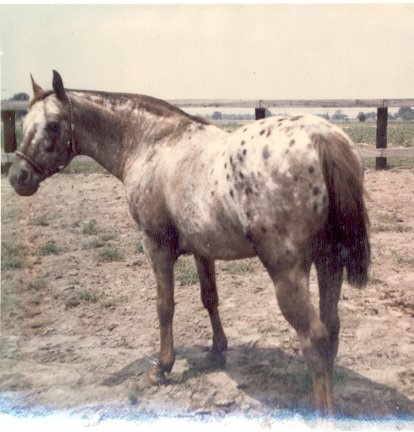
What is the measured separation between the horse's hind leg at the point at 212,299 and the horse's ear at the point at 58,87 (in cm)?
164

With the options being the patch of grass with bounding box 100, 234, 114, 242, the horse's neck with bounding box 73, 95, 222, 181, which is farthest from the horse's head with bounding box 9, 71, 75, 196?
the patch of grass with bounding box 100, 234, 114, 242

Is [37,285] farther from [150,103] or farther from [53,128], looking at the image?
[150,103]

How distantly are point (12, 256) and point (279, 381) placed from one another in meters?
3.93

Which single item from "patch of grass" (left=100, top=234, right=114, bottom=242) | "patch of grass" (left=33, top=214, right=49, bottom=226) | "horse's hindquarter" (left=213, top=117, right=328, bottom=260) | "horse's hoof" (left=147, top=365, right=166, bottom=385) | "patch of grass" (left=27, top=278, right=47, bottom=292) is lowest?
"horse's hoof" (left=147, top=365, right=166, bottom=385)

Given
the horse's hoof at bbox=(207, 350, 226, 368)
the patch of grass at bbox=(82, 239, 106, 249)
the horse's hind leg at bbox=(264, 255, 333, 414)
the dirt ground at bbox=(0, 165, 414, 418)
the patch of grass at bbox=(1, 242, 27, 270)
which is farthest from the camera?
the patch of grass at bbox=(82, 239, 106, 249)

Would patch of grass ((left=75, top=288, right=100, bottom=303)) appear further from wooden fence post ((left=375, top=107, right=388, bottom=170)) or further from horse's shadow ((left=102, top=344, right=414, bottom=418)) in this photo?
wooden fence post ((left=375, top=107, right=388, bottom=170))

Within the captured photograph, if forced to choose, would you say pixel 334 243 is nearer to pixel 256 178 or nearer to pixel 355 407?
pixel 256 178

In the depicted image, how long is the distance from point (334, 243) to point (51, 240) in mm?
4686

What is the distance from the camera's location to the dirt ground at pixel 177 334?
11.4 ft

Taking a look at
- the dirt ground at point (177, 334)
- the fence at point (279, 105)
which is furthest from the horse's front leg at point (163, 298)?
the fence at point (279, 105)

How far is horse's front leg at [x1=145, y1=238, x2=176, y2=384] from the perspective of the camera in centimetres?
363

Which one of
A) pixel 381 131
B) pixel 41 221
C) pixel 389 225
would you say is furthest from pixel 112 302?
pixel 381 131

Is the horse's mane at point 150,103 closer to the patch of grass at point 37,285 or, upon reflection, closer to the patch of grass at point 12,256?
the patch of grass at point 37,285

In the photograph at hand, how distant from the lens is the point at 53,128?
3646 millimetres
